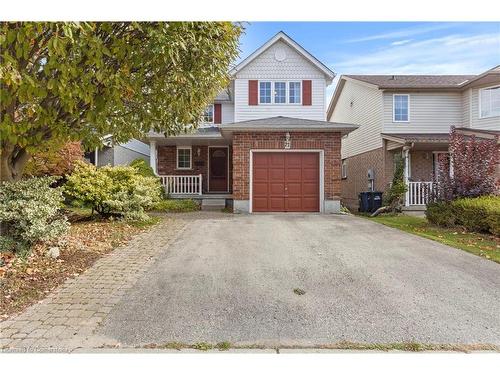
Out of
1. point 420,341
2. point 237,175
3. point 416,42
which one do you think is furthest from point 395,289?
point 237,175

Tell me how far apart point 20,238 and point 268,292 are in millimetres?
4394

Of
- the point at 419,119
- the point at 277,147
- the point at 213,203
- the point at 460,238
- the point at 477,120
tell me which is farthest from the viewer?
the point at 419,119

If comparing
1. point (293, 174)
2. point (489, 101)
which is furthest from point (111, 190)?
point (489, 101)

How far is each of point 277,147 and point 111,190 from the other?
6099mm

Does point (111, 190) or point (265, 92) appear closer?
point (111, 190)

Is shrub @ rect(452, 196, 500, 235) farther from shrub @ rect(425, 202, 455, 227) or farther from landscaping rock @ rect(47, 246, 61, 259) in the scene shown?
landscaping rock @ rect(47, 246, 61, 259)

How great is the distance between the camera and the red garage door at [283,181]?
12.6m

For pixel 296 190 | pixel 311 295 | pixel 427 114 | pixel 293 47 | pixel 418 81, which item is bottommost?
pixel 311 295

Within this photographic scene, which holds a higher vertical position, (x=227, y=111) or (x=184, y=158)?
(x=227, y=111)

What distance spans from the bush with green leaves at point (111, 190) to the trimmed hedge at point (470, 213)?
28.6 feet

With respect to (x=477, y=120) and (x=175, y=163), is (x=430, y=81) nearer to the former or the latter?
(x=477, y=120)

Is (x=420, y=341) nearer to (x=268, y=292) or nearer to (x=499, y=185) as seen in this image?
(x=268, y=292)

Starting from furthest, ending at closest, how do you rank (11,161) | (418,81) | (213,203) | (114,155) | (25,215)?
(114,155) < (418,81) < (213,203) < (11,161) < (25,215)

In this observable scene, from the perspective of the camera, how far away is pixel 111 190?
9.55 metres
